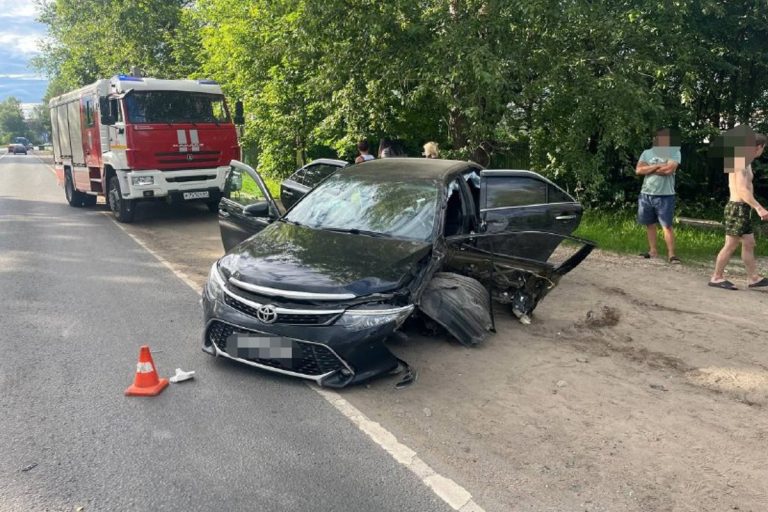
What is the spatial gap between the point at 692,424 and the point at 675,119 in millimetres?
9127

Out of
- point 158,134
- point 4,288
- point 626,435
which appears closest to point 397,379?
point 626,435

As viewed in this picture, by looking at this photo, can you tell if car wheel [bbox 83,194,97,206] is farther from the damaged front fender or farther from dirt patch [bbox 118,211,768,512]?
the damaged front fender

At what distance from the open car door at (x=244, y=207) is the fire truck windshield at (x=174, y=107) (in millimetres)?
4768

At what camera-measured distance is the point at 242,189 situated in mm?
7551

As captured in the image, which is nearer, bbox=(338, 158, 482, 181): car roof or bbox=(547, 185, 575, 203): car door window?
bbox=(338, 158, 482, 181): car roof

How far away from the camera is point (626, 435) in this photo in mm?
3701

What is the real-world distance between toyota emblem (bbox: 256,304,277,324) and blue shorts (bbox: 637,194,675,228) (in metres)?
6.25

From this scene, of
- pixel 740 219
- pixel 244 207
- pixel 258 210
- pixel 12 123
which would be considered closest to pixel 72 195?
pixel 244 207

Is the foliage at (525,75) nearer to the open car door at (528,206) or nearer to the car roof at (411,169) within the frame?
the open car door at (528,206)

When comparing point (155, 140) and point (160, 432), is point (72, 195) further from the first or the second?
point (160, 432)

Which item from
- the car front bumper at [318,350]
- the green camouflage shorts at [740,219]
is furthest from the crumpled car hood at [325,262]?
the green camouflage shorts at [740,219]

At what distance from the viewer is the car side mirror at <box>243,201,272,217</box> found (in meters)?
6.13

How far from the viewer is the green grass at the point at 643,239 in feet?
30.0

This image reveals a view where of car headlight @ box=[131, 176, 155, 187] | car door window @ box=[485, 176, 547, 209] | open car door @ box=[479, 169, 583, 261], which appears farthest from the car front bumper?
car headlight @ box=[131, 176, 155, 187]
